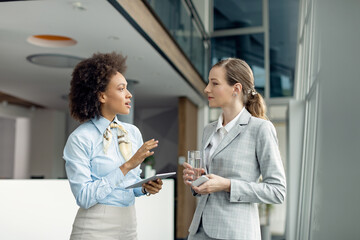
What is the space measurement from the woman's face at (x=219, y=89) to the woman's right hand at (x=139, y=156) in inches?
12.7

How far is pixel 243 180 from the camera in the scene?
1720mm

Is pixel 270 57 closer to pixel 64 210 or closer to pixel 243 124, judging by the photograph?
pixel 64 210

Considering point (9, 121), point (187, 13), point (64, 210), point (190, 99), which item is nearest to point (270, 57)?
point (190, 99)

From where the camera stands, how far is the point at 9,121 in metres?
13.2

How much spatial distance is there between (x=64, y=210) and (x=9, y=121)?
1073cm

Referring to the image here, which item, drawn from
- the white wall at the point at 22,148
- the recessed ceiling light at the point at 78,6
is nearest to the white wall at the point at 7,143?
the white wall at the point at 22,148

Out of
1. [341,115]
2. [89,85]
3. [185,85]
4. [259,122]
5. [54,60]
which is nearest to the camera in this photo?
[259,122]

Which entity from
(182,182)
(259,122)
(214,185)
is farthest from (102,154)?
(182,182)

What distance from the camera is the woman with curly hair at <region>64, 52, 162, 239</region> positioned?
6.18ft

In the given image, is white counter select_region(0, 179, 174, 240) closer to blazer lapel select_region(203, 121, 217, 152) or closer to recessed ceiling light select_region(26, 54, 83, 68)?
blazer lapel select_region(203, 121, 217, 152)

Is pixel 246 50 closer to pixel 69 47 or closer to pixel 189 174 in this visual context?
pixel 69 47

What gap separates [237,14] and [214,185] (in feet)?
37.8

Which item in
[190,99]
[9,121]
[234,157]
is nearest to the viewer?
[234,157]

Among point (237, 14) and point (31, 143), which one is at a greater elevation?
point (237, 14)
